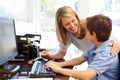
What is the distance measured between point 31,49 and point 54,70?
662mm

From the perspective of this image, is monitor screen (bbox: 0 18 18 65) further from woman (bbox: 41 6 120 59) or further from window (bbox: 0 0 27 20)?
window (bbox: 0 0 27 20)

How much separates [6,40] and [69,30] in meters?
0.59

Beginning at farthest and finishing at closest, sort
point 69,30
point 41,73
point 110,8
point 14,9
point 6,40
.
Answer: point 110,8
point 14,9
point 69,30
point 6,40
point 41,73

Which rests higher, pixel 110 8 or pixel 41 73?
pixel 110 8

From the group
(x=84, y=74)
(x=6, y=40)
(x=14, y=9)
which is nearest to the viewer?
(x=84, y=74)

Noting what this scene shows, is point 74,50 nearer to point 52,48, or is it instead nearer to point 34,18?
point 52,48

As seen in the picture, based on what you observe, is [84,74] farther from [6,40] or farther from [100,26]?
[6,40]

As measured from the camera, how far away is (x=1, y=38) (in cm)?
142

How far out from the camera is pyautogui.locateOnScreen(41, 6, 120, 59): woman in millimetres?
1758

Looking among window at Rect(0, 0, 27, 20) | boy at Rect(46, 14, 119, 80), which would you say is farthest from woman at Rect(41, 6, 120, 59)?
window at Rect(0, 0, 27, 20)

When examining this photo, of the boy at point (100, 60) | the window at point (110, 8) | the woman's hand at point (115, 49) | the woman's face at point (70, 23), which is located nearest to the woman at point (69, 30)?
the woman's face at point (70, 23)

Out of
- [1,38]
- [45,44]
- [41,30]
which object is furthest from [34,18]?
[1,38]

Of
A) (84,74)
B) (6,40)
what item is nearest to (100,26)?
(84,74)

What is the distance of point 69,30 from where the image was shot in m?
1.85
